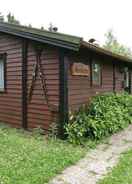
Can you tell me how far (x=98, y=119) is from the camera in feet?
27.5

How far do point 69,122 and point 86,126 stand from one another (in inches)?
18.3

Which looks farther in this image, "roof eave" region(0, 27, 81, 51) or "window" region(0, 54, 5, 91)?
"window" region(0, 54, 5, 91)

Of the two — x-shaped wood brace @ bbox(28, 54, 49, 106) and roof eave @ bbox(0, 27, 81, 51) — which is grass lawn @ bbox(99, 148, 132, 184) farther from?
x-shaped wood brace @ bbox(28, 54, 49, 106)

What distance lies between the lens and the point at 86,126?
7941 millimetres

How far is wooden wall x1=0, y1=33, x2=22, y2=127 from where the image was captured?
30.9 ft

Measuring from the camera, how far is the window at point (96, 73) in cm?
990

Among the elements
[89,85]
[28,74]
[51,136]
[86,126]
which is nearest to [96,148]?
[86,126]

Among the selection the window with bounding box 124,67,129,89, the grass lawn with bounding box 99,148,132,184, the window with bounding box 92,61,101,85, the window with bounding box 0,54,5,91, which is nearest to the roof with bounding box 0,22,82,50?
the window with bounding box 0,54,5,91

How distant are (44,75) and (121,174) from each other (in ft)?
13.3

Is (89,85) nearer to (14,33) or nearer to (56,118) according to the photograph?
(56,118)

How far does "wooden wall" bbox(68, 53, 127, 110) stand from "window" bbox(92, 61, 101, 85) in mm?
175

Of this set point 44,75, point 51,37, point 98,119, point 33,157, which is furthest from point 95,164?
point 51,37

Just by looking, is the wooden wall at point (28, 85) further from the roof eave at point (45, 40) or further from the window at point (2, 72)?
the roof eave at point (45, 40)

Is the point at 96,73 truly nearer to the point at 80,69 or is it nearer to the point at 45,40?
the point at 80,69
